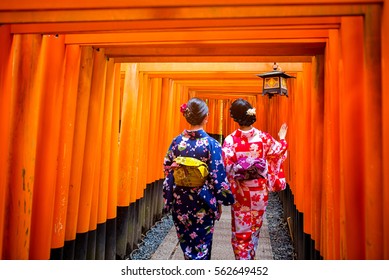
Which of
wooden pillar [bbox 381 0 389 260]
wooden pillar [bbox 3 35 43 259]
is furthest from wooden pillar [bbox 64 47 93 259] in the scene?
wooden pillar [bbox 381 0 389 260]

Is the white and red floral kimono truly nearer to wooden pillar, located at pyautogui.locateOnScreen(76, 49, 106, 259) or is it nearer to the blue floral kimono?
the blue floral kimono

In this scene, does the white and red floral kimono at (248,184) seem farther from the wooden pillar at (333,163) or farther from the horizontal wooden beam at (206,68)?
the horizontal wooden beam at (206,68)

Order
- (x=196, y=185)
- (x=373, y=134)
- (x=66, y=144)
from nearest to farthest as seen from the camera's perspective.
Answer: (x=373, y=134) → (x=66, y=144) → (x=196, y=185)

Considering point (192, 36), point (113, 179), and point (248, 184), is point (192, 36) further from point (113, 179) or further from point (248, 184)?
point (113, 179)

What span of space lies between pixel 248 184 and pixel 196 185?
0.69 meters

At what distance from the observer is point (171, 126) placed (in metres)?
7.73

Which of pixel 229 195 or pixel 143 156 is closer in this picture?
pixel 229 195

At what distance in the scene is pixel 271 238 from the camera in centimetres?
639

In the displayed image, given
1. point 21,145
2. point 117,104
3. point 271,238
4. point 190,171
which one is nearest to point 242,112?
point 190,171

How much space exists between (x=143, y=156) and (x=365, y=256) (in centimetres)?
458

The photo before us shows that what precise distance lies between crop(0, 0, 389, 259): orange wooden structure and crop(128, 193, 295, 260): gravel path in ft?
1.61
